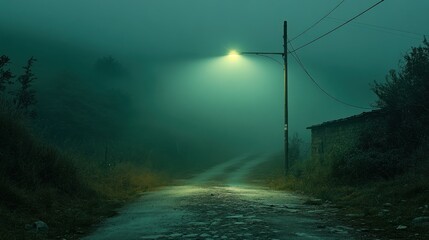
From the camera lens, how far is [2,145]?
12664 millimetres

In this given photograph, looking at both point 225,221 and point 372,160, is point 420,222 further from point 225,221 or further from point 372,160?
point 372,160

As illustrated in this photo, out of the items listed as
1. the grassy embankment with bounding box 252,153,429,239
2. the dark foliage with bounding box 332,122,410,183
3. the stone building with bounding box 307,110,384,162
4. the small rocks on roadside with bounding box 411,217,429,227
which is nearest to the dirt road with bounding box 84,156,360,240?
the grassy embankment with bounding box 252,153,429,239

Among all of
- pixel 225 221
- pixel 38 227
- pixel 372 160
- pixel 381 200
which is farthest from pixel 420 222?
pixel 372 160

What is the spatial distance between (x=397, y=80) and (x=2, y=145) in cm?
1483

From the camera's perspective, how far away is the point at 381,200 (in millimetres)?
12172

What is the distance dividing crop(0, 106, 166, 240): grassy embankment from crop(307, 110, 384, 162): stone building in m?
10.4

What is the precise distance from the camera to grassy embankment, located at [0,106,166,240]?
945 cm

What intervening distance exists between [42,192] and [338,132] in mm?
16087

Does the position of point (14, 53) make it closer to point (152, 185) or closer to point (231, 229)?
point (152, 185)

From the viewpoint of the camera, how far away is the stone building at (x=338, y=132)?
20.3 metres

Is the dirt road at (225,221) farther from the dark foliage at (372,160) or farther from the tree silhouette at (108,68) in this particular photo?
the tree silhouette at (108,68)

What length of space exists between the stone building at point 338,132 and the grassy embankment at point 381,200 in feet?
9.70

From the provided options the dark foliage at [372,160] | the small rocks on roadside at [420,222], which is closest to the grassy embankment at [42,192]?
the small rocks on roadside at [420,222]

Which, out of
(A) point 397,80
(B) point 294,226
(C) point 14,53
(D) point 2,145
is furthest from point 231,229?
(C) point 14,53
